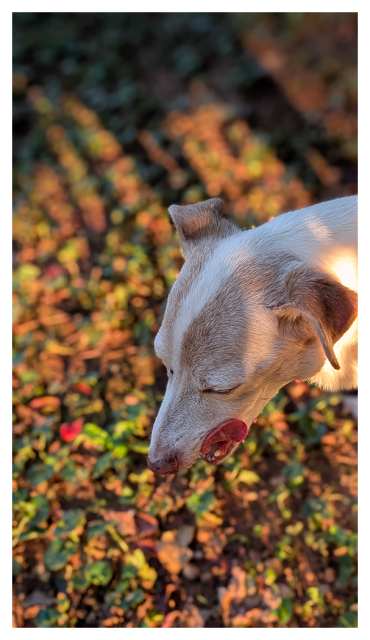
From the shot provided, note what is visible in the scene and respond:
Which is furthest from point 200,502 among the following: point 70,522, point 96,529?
point 70,522

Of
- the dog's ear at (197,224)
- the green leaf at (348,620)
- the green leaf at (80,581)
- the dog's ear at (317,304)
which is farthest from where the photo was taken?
the green leaf at (80,581)

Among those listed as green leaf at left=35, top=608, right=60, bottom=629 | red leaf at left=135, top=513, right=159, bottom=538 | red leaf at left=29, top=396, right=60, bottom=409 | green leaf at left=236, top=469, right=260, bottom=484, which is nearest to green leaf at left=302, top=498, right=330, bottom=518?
green leaf at left=236, top=469, right=260, bottom=484

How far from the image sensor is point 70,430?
9.71ft

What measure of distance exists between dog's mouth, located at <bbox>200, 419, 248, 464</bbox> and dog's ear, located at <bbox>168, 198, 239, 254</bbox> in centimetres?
72

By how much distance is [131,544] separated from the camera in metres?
2.59

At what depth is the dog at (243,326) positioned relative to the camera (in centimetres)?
175

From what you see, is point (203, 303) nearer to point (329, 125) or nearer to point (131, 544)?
point (131, 544)

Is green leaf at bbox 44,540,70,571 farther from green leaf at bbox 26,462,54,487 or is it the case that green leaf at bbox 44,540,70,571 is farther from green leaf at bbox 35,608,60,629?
green leaf at bbox 26,462,54,487

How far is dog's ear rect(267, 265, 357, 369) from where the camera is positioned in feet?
5.18

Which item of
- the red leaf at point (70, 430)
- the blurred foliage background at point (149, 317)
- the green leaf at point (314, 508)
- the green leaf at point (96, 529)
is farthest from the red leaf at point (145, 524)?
the green leaf at point (314, 508)

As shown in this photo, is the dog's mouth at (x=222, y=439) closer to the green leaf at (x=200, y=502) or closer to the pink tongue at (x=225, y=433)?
the pink tongue at (x=225, y=433)

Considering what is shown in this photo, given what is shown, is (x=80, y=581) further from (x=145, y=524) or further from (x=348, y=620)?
(x=348, y=620)
